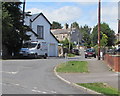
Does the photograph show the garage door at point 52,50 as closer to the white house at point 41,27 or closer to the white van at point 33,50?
the white house at point 41,27

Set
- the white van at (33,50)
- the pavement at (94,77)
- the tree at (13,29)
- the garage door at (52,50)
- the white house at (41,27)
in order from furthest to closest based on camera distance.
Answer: the garage door at (52,50)
the white house at (41,27)
the white van at (33,50)
the tree at (13,29)
the pavement at (94,77)

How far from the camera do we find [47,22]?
50.9 meters

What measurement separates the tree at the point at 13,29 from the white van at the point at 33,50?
1.10 meters

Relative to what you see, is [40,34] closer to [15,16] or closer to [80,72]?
[15,16]

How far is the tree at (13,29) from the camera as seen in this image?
114 ft

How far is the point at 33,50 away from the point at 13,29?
11.8ft

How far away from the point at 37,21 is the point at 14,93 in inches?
1571

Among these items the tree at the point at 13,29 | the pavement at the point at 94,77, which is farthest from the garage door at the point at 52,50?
the pavement at the point at 94,77

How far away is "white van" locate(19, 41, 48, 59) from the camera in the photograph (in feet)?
119

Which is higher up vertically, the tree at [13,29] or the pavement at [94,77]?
the tree at [13,29]

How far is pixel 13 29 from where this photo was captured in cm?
3575

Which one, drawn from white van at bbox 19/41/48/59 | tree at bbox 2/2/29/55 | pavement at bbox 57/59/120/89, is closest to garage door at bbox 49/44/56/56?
white van at bbox 19/41/48/59

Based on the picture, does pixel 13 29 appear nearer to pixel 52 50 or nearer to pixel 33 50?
pixel 33 50

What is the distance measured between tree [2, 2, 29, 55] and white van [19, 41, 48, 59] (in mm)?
1105
